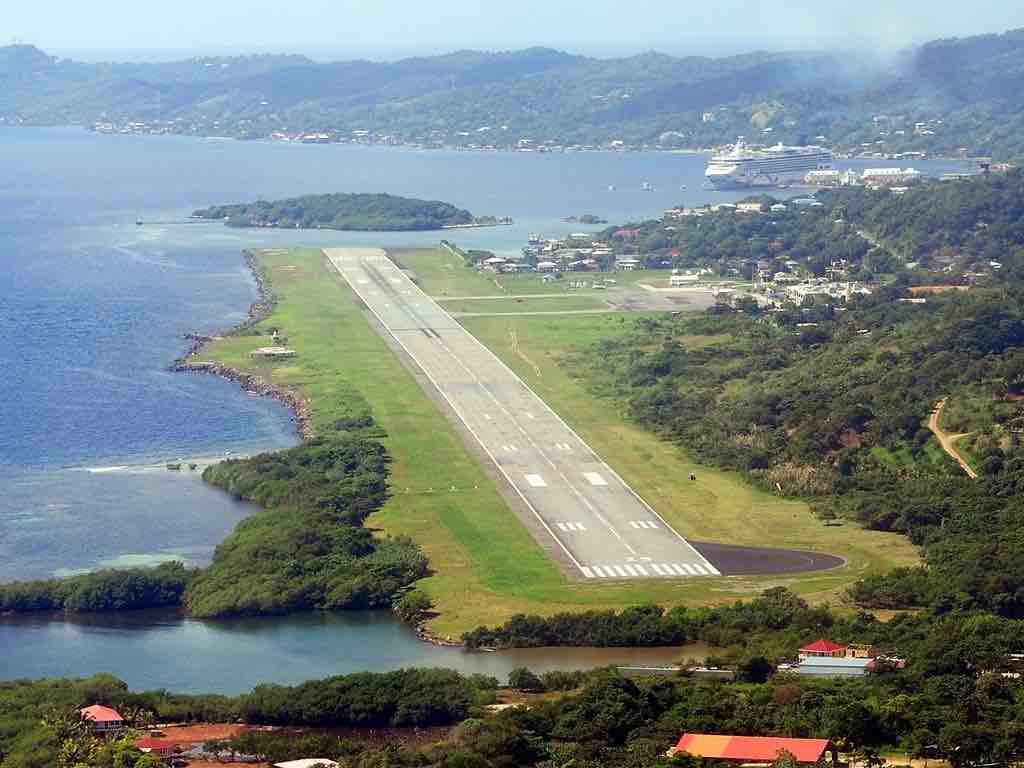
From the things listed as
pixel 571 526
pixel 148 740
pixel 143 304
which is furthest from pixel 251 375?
pixel 148 740

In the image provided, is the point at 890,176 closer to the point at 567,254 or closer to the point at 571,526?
the point at 567,254

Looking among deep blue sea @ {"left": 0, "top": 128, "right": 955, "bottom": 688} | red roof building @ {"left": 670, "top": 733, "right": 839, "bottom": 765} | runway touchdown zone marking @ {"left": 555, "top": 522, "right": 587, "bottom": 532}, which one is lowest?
deep blue sea @ {"left": 0, "top": 128, "right": 955, "bottom": 688}

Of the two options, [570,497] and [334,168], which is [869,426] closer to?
[570,497]

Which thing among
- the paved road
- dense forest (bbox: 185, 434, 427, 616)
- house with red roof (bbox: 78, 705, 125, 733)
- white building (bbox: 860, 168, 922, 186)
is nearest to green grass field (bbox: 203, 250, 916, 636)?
the paved road

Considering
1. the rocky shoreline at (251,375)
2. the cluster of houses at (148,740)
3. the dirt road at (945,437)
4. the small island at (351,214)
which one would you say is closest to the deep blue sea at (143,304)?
the rocky shoreline at (251,375)

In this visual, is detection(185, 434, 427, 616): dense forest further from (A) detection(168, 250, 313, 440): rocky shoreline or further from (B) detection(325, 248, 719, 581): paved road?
(A) detection(168, 250, 313, 440): rocky shoreline

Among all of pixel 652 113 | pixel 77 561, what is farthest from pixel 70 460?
pixel 652 113
